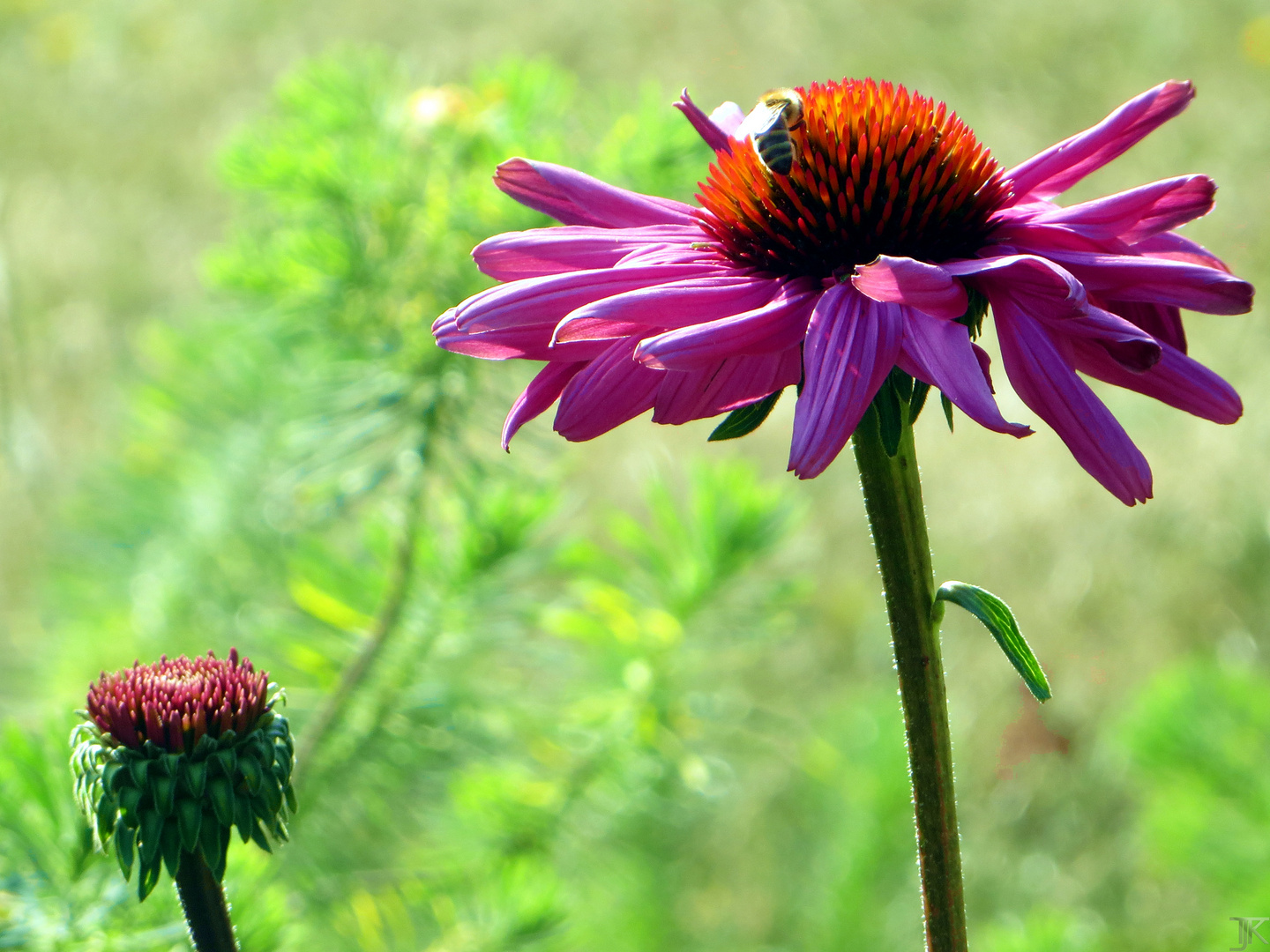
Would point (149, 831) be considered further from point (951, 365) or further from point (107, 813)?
point (951, 365)

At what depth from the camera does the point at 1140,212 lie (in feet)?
1.20

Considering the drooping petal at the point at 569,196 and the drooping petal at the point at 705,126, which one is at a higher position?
the drooping petal at the point at 705,126

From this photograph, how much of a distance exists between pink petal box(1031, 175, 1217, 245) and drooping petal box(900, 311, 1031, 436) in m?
0.09

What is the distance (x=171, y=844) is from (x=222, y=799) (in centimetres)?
2

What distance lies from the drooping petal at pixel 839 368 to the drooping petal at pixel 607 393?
5 cm

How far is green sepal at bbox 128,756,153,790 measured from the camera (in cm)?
29

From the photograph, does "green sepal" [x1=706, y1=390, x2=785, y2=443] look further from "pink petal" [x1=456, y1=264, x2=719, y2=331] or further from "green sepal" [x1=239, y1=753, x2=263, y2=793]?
"green sepal" [x1=239, y1=753, x2=263, y2=793]

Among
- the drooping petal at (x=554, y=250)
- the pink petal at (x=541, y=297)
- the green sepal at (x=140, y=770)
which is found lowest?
the green sepal at (x=140, y=770)

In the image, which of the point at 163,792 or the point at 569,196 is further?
the point at 569,196

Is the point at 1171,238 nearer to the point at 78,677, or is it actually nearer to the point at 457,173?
the point at 457,173

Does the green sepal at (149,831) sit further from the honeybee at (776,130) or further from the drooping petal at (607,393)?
the honeybee at (776,130)

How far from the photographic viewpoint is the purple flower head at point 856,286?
30cm

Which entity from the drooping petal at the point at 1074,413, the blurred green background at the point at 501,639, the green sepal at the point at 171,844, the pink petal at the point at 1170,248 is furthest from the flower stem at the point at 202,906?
the pink petal at the point at 1170,248

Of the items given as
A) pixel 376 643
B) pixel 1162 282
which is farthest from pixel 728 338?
pixel 376 643
